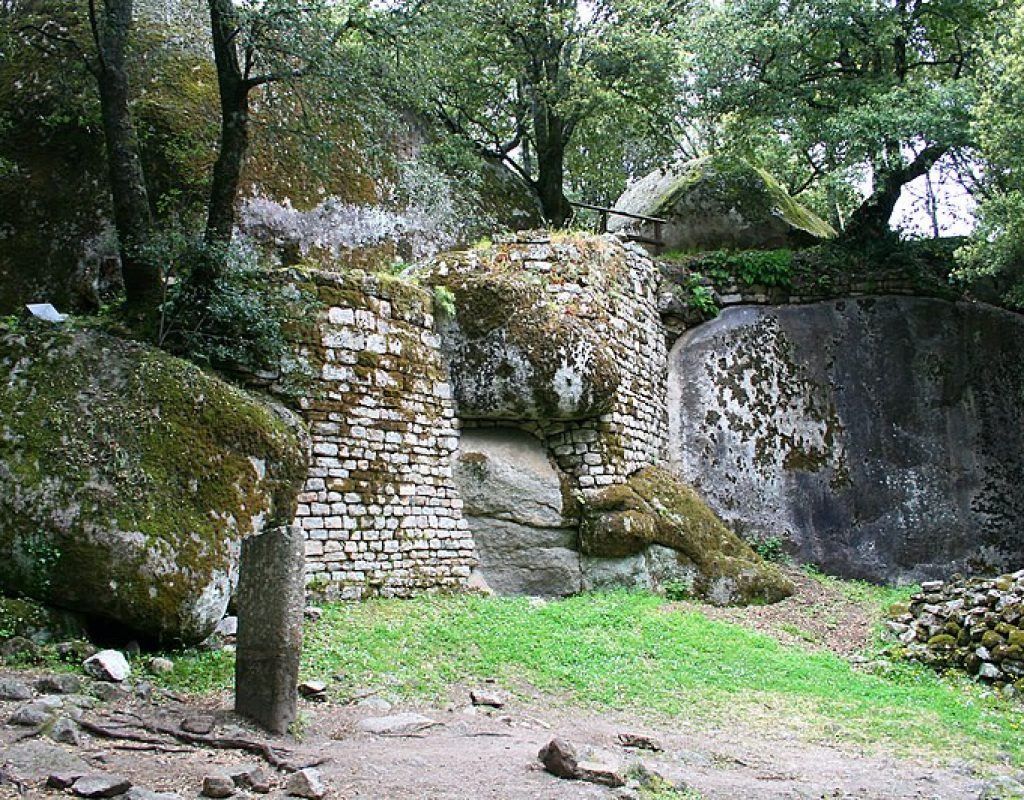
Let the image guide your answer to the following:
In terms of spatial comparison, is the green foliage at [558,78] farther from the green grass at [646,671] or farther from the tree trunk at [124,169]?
the green grass at [646,671]

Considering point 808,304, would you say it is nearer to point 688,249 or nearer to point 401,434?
point 688,249

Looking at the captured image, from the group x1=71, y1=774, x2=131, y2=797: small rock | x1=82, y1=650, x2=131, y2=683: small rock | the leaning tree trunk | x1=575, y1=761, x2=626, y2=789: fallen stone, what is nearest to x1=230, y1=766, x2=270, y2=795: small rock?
x1=71, y1=774, x2=131, y2=797: small rock

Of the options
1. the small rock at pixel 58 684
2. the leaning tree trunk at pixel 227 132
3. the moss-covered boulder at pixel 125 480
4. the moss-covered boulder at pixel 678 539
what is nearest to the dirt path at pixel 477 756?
the small rock at pixel 58 684

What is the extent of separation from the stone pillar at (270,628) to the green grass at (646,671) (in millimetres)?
886

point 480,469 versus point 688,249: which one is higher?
Result: point 688,249

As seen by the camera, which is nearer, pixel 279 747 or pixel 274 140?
pixel 279 747

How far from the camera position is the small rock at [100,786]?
389 centimetres

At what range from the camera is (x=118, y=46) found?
8.53m

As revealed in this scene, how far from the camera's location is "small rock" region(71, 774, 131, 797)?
3.89 m

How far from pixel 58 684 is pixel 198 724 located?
101 cm

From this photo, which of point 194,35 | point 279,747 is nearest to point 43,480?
point 279,747

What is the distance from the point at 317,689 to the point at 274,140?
7804 millimetres

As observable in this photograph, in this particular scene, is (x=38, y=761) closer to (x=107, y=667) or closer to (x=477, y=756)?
(x=107, y=667)

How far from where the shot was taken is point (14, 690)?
16.8 ft
